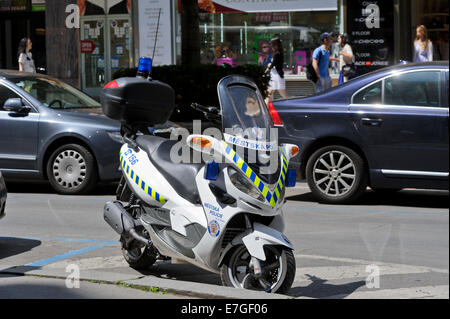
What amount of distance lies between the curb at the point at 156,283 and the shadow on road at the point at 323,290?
66 cm

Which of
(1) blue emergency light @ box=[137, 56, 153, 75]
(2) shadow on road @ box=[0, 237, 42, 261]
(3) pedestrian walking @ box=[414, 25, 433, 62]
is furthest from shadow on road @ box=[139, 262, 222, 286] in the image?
(3) pedestrian walking @ box=[414, 25, 433, 62]

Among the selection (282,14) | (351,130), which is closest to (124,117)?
(351,130)

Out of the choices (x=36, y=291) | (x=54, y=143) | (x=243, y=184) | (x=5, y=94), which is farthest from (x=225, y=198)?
(x=5, y=94)

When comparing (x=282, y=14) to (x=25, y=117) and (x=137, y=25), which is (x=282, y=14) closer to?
(x=137, y=25)

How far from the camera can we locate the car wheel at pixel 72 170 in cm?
1082

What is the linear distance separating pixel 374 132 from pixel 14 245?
423 cm

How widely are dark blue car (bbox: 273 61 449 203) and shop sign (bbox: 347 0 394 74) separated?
A: 33.0 feet

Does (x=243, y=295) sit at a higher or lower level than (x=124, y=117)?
lower

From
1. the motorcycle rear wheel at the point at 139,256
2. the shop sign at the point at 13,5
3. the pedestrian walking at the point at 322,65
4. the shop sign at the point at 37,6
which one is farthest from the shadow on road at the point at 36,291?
the shop sign at the point at 13,5

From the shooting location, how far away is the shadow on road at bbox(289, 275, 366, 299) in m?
5.96

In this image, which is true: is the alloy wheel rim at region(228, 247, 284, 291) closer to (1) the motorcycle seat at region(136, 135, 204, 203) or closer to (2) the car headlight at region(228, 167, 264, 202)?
(2) the car headlight at region(228, 167, 264, 202)

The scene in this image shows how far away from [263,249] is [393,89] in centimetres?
480

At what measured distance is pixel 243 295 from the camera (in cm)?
535

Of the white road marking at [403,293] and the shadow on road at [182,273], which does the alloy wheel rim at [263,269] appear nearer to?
the white road marking at [403,293]
